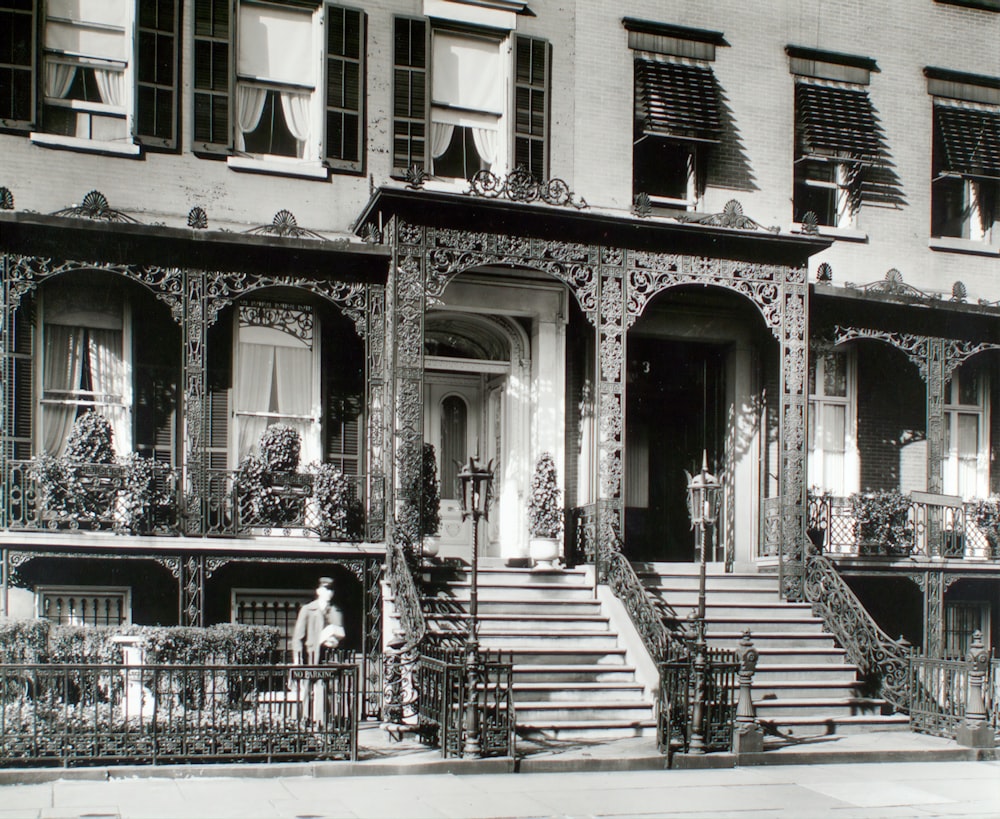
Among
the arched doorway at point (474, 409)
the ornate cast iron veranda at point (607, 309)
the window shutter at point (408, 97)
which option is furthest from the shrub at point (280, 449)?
the window shutter at point (408, 97)

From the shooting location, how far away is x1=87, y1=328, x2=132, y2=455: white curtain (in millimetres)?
17284

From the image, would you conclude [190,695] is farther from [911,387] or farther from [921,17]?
[921,17]

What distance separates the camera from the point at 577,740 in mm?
14070

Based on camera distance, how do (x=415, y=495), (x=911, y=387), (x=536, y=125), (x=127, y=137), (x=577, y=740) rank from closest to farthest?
(x=577, y=740) < (x=415, y=495) < (x=127, y=137) < (x=536, y=125) < (x=911, y=387)

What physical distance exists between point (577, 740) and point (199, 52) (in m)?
10.2

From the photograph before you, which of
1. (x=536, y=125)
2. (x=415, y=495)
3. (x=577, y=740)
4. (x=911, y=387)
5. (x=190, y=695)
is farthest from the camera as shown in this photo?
(x=911, y=387)

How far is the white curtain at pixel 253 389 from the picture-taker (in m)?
17.9

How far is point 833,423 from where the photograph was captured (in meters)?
20.8

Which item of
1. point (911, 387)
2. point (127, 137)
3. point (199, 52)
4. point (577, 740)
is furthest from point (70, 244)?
point (911, 387)

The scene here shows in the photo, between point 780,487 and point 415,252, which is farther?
point 780,487

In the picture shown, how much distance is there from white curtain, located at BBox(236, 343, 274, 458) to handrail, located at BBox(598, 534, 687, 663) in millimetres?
4906

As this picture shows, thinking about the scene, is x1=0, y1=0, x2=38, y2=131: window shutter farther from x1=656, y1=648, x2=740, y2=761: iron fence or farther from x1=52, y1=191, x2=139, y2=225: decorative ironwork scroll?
x1=656, y1=648, x2=740, y2=761: iron fence

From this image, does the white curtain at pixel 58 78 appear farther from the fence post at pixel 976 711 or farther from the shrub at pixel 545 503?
the fence post at pixel 976 711

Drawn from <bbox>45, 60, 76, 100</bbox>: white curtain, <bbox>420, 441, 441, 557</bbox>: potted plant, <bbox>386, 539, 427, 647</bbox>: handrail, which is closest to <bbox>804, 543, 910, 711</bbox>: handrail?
<bbox>420, 441, 441, 557</bbox>: potted plant
